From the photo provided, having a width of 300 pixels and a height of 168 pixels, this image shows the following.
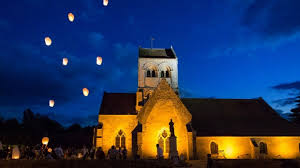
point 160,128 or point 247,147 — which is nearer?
point 160,128

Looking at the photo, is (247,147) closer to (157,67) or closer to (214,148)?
(214,148)

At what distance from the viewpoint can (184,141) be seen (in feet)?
79.3

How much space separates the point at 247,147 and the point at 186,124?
27.2 ft

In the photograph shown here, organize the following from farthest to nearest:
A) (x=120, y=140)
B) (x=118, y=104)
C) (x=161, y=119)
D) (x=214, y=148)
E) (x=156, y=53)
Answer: (x=156, y=53)
(x=118, y=104)
(x=120, y=140)
(x=214, y=148)
(x=161, y=119)

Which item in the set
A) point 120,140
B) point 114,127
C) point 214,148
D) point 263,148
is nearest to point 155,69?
point 114,127

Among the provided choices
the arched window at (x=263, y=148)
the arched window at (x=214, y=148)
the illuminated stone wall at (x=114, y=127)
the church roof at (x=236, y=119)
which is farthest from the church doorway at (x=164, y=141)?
the arched window at (x=263, y=148)

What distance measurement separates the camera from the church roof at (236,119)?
90.9ft

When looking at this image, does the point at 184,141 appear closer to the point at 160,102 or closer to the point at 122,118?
the point at 160,102

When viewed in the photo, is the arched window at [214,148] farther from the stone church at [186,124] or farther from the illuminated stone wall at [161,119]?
the illuminated stone wall at [161,119]

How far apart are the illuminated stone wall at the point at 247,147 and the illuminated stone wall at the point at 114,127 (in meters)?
8.34

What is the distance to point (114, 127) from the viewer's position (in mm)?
29500

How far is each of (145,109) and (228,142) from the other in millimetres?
10335

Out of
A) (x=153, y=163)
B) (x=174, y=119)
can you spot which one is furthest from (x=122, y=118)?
(x=153, y=163)

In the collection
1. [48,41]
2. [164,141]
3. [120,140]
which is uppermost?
[48,41]
